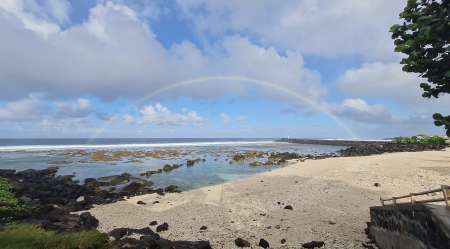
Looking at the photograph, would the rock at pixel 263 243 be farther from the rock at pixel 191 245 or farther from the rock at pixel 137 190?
the rock at pixel 137 190

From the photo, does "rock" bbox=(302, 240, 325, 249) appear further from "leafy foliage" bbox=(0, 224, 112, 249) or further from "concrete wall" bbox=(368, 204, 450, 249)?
"leafy foliage" bbox=(0, 224, 112, 249)

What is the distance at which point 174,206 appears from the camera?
73.2ft

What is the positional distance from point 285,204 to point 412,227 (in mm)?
11934

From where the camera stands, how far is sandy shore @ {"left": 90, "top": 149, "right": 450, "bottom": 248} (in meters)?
16.1

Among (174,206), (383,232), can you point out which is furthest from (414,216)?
(174,206)

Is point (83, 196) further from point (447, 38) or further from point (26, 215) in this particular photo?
point (447, 38)

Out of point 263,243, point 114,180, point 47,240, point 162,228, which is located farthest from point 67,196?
point 263,243

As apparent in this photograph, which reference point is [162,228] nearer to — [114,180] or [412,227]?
[412,227]

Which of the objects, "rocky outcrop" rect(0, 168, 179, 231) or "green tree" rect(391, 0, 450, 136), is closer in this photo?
"green tree" rect(391, 0, 450, 136)

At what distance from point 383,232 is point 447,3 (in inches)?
317

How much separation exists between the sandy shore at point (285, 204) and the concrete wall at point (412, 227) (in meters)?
1.88

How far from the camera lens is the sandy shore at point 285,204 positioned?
1612 cm

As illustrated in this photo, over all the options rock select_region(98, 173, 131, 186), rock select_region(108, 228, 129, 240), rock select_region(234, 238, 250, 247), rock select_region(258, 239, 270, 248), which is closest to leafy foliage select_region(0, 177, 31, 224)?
rock select_region(108, 228, 129, 240)

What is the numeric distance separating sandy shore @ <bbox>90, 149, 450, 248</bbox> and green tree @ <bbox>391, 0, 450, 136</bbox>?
646cm
